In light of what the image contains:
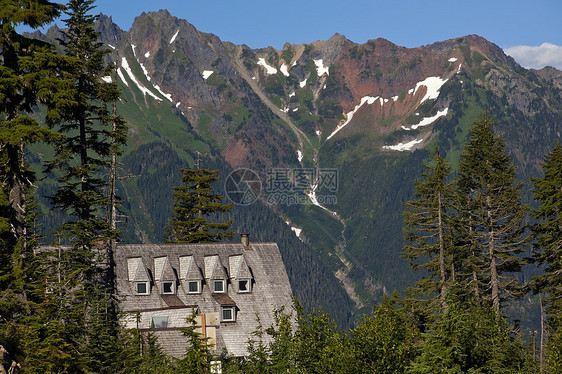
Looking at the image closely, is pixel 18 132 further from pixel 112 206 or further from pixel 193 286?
pixel 193 286

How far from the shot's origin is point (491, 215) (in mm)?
55594

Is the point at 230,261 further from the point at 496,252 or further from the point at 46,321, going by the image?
the point at 46,321

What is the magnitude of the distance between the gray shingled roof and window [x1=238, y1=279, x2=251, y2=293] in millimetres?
320

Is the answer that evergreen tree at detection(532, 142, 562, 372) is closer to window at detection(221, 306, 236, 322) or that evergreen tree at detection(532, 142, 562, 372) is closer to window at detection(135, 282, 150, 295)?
window at detection(221, 306, 236, 322)

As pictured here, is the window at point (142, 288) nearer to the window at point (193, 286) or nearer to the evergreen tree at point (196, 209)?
the window at point (193, 286)

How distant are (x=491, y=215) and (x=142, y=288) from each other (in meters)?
26.4

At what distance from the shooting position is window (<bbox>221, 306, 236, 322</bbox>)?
198 ft

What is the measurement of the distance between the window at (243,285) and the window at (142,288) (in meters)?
7.65

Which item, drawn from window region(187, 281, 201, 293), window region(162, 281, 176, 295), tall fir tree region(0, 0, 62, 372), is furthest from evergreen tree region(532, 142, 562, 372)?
tall fir tree region(0, 0, 62, 372)

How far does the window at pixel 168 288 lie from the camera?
60250mm

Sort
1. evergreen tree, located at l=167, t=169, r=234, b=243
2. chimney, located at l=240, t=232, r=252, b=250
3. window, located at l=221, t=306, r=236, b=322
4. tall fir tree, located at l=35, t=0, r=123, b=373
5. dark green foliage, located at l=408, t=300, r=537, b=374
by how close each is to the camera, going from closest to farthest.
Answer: dark green foliage, located at l=408, t=300, r=537, b=374 < tall fir tree, located at l=35, t=0, r=123, b=373 < window, located at l=221, t=306, r=236, b=322 < chimney, located at l=240, t=232, r=252, b=250 < evergreen tree, located at l=167, t=169, r=234, b=243

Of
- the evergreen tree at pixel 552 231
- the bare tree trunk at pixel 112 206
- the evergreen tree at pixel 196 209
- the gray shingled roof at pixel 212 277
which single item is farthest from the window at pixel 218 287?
the evergreen tree at pixel 552 231

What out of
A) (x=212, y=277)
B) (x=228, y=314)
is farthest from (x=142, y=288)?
(x=228, y=314)

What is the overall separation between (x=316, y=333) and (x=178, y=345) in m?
19.8
